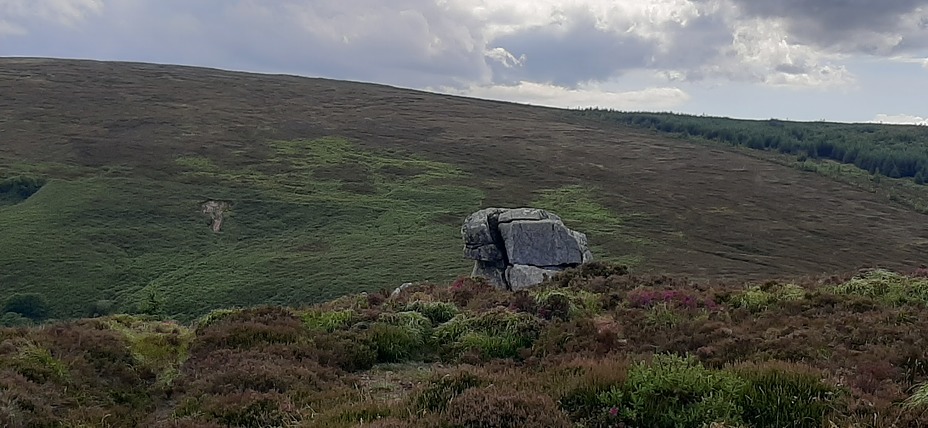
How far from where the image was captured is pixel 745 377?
8.14 metres

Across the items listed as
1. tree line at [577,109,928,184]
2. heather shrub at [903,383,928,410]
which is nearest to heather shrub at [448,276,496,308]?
heather shrub at [903,383,928,410]

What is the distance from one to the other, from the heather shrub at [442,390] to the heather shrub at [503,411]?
23 centimetres

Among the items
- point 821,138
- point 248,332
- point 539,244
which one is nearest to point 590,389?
point 248,332

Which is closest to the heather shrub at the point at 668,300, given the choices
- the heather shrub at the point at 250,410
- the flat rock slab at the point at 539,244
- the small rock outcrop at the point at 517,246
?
the heather shrub at the point at 250,410

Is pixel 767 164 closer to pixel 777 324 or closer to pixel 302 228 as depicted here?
pixel 302 228

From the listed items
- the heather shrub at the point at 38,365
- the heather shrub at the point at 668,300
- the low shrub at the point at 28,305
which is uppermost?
the heather shrub at the point at 38,365

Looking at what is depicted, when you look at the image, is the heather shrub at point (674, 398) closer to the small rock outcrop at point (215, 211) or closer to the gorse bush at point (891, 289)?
the gorse bush at point (891, 289)

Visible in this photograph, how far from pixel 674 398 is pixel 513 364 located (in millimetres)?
3676

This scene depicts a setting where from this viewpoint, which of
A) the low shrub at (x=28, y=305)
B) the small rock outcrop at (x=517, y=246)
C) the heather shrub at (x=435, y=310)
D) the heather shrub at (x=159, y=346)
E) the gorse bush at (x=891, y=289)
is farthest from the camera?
the low shrub at (x=28, y=305)

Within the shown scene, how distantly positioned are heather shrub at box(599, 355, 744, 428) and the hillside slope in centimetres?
3793

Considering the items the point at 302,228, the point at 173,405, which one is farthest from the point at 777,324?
the point at 302,228

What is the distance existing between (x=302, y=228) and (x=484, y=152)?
139 ft

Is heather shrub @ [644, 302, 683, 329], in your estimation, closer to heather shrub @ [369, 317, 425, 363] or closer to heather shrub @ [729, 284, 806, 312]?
heather shrub @ [729, 284, 806, 312]

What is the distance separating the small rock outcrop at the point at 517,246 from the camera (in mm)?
31938
